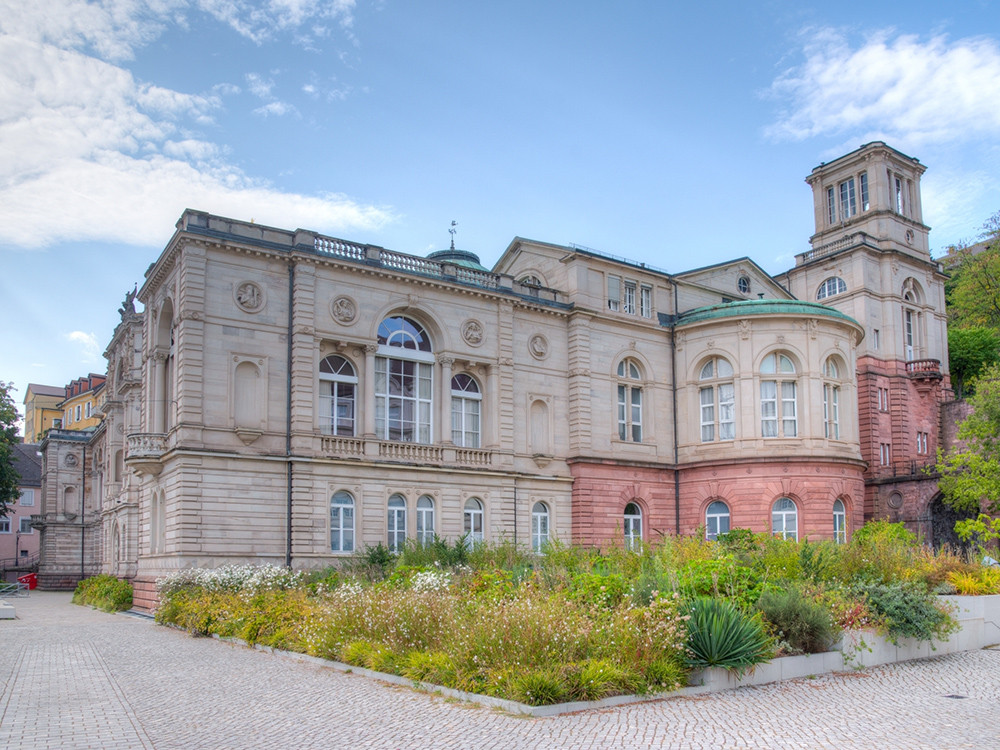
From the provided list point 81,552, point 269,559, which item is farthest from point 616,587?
point 81,552

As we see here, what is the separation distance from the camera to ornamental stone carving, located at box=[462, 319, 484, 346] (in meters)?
34.6

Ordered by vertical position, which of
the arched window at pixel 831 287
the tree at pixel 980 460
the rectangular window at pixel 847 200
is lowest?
the tree at pixel 980 460

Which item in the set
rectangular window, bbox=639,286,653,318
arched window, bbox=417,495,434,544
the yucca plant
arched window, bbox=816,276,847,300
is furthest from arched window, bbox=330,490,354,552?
arched window, bbox=816,276,847,300

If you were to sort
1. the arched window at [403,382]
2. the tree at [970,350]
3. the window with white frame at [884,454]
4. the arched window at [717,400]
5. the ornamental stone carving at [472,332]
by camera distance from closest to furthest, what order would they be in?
1. the arched window at [403,382]
2. the ornamental stone carving at [472,332]
3. the arched window at [717,400]
4. the window with white frame at [884,454]
5. the tree at [970,350]

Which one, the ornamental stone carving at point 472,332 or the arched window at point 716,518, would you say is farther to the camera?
the arched window at point 716,518

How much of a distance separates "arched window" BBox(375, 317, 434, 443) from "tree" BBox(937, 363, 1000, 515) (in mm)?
24280

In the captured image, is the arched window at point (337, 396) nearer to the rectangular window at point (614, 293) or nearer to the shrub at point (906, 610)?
the rectangular window at point (614, 293)

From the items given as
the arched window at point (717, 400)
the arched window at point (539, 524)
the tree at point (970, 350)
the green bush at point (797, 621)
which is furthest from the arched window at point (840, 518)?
the tree at point (970, 350)

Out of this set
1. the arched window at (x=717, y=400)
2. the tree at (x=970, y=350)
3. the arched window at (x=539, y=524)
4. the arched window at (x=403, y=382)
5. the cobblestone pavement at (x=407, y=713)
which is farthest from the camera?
the tree at (x=970, y=350)

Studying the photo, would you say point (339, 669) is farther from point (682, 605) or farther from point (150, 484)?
point (150, 484)

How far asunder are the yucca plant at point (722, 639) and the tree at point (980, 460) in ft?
101

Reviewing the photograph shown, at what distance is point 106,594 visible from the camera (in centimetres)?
3588

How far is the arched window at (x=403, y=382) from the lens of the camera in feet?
108

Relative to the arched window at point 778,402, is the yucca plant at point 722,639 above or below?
below
